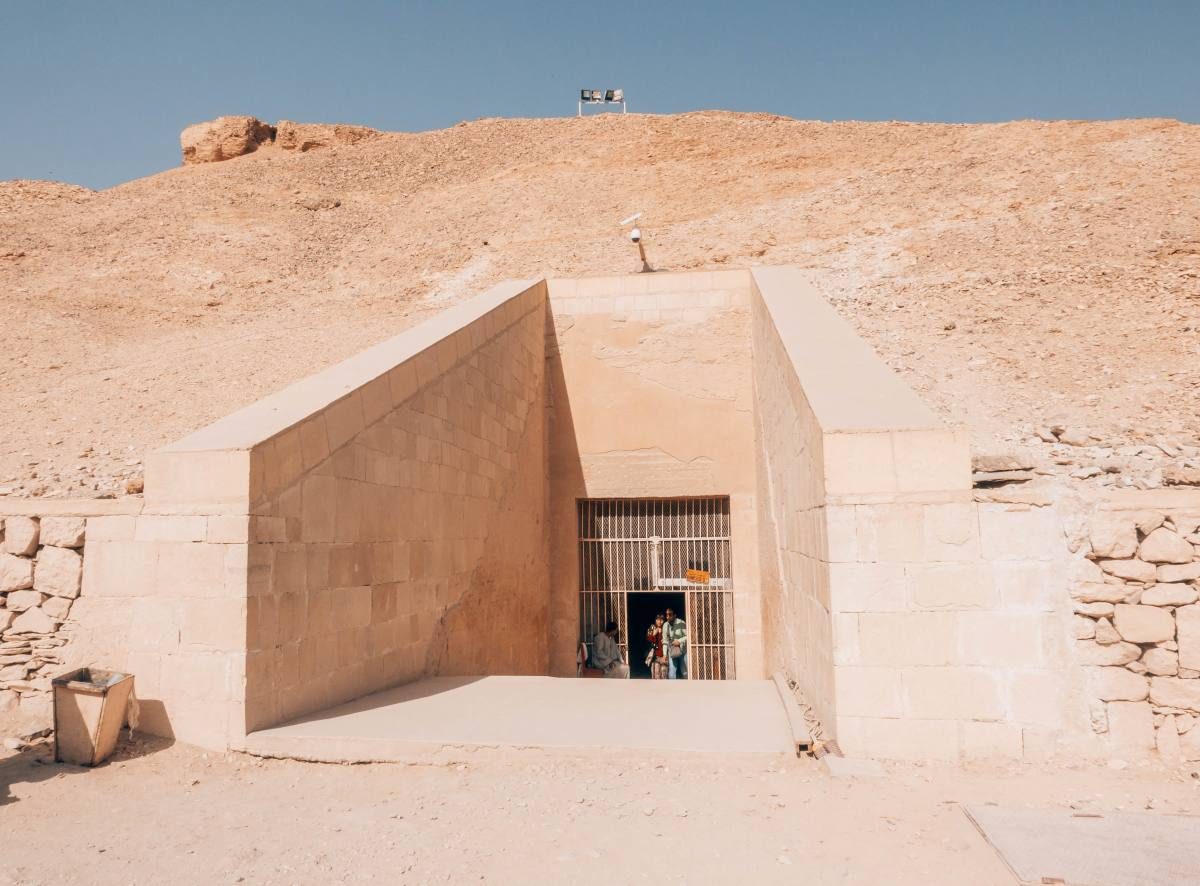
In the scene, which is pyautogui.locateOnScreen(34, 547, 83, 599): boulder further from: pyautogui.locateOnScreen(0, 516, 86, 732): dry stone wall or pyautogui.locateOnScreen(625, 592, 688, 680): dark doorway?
pyautogui.locateOnScreen(625, 592, 688, 680): dark doorway

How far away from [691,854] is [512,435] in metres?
5.96

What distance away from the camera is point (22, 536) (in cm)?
492

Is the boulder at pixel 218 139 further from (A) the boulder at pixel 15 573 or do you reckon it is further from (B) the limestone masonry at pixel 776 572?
(A) the boulder at pixel 15 573

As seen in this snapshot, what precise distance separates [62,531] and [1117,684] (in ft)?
18.6

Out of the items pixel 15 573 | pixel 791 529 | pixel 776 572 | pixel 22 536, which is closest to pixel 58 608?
pixel 15 573

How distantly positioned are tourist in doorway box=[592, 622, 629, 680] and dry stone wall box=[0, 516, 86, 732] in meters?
6.41

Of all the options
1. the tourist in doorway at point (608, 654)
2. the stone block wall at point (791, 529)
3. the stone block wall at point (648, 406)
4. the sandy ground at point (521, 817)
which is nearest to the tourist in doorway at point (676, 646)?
the tourist in doorway at point (608, 654)

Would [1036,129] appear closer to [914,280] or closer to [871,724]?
[914,280]

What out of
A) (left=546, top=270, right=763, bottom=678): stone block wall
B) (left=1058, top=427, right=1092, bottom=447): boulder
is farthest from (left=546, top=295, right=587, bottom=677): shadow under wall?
(left=1058, top=427, right=1092, bottom=447): boulder

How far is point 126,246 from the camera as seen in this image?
18.0m

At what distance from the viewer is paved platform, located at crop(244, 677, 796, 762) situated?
432 centimetres

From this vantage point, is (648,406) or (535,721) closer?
(535,721)

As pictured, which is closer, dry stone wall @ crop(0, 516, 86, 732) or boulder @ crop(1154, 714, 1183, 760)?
boulder @ crop(1154, 714, 1183, 760)

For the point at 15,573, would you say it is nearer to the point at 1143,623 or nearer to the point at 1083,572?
the point at 1083,572
